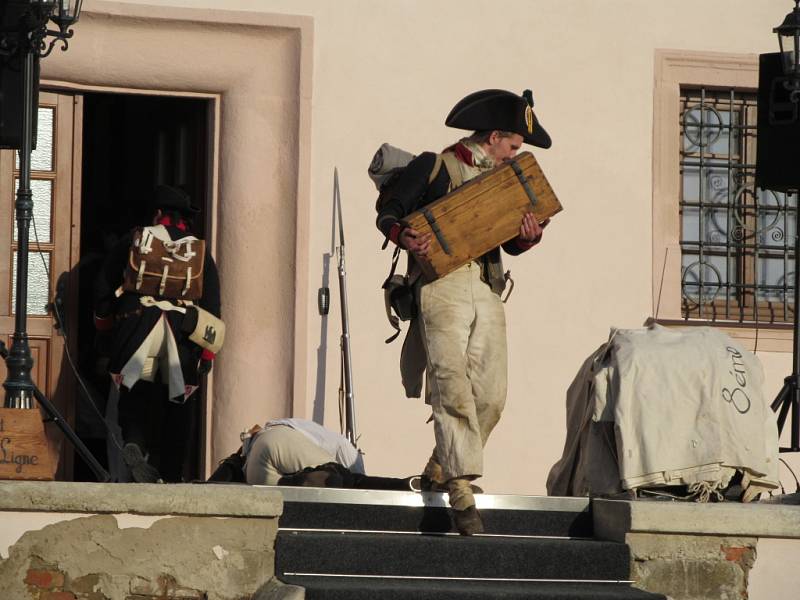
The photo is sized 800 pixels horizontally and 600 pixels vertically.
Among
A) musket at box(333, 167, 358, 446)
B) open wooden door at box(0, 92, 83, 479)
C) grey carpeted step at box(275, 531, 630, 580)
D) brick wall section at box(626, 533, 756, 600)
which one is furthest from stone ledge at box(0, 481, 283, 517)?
open wooden door at box(0, 92, 83, 479)

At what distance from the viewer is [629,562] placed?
810cm

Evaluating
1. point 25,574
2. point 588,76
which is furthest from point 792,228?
point 25,574

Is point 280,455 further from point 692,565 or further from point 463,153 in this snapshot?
point 692,565

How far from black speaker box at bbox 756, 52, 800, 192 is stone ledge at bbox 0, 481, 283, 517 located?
4077 millimetres

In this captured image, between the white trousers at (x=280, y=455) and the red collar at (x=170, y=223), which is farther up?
the red collar at (x=170, y=223)

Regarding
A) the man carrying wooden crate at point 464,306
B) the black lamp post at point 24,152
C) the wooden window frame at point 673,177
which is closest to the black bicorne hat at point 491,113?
the man carrying wooden crate at point 464,306

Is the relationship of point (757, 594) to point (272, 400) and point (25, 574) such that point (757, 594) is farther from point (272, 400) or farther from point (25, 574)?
point (272, 400)

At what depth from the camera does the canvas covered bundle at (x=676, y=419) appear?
872 centimetres

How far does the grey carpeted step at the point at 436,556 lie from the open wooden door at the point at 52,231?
12.8 ft

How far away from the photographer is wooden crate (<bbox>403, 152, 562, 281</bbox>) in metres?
8.27

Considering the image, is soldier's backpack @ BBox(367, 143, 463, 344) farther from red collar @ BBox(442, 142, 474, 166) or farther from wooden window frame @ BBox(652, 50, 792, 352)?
wooden window frame @ BBox(652, 50, 792, 352)

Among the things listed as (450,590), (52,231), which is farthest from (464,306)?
(52,231)

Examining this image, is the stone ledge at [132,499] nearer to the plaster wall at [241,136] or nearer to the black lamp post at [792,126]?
the black lamp post at [792,126]

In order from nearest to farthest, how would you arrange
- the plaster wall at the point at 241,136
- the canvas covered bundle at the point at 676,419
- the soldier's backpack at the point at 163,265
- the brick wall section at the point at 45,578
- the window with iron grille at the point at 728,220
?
the brick wall section at the point at 45,578 < the canvas covered bundle at the point at 676,419 < the soldier's backpack at the point at 163,265 < the plaster wall at the point at 241,136 < the window with iron grille at the point at 728,220
